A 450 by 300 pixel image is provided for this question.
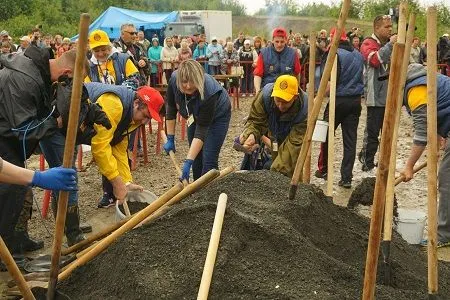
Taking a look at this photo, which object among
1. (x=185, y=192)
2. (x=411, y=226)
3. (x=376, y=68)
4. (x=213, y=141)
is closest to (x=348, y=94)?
(x=376, y=68)

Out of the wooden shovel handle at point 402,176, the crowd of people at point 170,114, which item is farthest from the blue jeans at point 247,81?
the wooden shovel handle at point 402,176

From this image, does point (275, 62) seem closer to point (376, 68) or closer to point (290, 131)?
point (376, 68)

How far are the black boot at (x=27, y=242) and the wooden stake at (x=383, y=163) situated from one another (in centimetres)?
368

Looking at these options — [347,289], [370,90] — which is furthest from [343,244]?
[370,90]

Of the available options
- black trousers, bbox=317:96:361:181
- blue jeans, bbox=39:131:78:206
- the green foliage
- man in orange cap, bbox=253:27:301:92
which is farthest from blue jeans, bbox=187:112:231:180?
the green foliage

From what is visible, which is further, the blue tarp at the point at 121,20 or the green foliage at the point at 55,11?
the green foliage at the point at 55,11

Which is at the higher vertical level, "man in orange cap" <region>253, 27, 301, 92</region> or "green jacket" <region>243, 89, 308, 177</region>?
"man in orange cap" <region>253, 27, 301, 92</region>

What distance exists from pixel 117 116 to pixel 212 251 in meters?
2.18

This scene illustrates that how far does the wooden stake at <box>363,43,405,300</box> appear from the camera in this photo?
2824 mm

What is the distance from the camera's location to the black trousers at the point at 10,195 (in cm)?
491

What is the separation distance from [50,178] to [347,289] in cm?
188

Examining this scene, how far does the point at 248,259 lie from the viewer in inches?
147

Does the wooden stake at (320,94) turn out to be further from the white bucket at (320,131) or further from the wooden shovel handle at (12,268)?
the wooden shovel handle at (12,268)

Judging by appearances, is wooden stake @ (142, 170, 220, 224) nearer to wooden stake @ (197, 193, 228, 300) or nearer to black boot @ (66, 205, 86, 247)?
wooden stake @ (197, 193, 228, 300)
